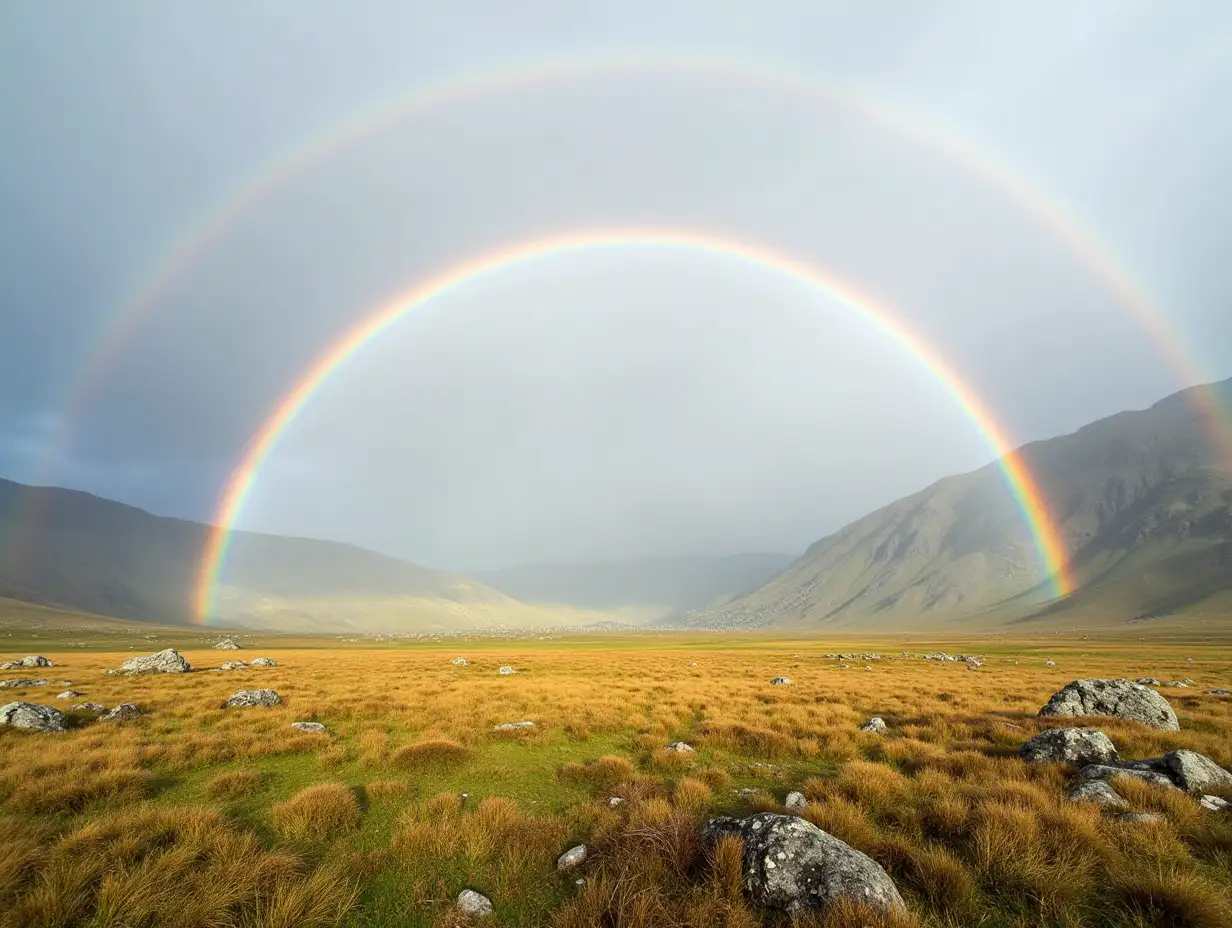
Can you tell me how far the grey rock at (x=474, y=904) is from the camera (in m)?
6.34

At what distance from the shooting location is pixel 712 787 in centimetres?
1116

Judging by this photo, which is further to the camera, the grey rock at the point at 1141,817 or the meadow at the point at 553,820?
the grey rock at the point at 1141,817

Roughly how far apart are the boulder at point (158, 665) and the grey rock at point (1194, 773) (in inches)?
1812

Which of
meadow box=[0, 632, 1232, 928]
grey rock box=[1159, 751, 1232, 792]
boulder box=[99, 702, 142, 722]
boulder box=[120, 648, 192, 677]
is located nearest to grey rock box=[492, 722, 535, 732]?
meadow box=[0, 632, 1232, 928]

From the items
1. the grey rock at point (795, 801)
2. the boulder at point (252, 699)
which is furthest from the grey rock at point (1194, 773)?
the boulder at point (252, 699)

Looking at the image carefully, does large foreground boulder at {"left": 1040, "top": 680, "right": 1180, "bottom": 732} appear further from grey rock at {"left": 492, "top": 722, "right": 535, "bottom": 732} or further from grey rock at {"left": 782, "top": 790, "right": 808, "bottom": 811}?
grey rock at {"left": 492, "top": 722, "right": 535, "bottom": 732}

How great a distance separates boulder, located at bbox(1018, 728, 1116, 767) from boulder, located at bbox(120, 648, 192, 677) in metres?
44.1

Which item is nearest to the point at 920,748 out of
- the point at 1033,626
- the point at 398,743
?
the point at 398,743

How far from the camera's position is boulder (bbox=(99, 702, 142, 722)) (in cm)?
1736

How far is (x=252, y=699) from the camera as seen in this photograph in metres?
20.4

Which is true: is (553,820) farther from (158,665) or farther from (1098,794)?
(158,665)

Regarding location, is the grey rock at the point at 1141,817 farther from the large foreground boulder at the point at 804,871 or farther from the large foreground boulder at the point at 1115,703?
the large foreground boulder at the point at 1115,703

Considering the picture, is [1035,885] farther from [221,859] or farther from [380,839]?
[221,859]

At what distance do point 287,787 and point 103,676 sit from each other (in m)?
31.0
